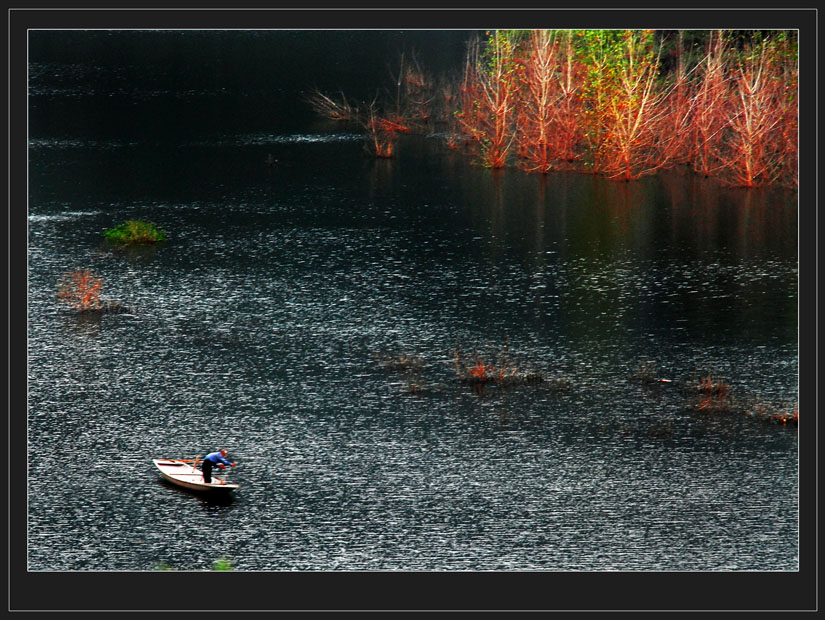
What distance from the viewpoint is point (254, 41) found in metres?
130

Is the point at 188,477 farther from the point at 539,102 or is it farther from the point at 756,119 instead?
the point at 756,119

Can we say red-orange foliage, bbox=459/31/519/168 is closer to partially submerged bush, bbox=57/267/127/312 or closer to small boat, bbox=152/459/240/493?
partially submerged bush, bbox=57/267/127/312

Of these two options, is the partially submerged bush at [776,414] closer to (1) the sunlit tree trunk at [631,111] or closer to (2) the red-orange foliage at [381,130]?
(1) the sunlit tree trunk at [631,111]

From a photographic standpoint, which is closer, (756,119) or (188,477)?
(188,477)

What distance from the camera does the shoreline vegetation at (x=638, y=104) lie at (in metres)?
77.9

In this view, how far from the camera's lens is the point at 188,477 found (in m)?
38.4

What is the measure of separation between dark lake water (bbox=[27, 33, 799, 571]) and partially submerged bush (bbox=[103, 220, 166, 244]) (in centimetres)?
87

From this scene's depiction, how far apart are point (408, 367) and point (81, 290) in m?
19.2

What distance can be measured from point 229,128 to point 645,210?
40.3 m

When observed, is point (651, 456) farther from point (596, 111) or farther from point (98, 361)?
point (596, 111)

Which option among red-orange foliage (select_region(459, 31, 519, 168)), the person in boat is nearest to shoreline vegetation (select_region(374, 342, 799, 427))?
the person in boat

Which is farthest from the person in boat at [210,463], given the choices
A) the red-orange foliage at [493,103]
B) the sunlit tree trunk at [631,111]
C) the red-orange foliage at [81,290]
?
the red-orange foliage at [493,103]

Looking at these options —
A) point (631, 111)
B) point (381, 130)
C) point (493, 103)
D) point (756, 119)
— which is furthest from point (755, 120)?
point (381, 130)

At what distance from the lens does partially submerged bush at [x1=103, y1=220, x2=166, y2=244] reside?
6862 cm
